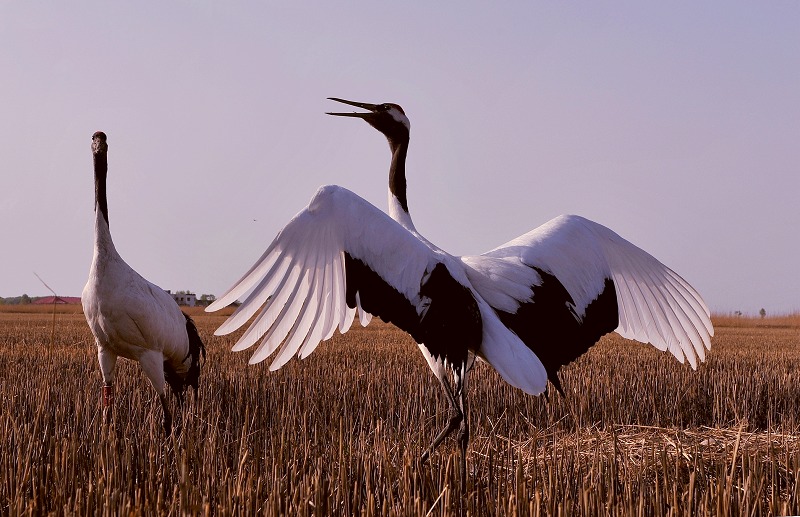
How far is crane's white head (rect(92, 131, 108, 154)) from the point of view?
6.86m

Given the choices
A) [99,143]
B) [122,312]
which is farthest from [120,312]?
[99,143]

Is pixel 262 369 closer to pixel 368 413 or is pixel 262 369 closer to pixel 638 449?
pixel 368 413

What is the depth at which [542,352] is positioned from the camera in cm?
477

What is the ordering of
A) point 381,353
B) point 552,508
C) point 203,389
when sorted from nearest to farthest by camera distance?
1. point 552,508
2. point 203,389
3. point 381,353

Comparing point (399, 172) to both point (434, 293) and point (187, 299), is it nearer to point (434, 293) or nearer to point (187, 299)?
point (434, 293)

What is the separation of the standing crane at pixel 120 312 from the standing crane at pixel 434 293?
92.6 inches

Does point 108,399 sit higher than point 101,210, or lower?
lower

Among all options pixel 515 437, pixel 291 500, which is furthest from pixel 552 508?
pixel 515 437

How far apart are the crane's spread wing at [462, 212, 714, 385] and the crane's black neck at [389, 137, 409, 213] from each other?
2.55 ft

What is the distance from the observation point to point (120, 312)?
6160 mm

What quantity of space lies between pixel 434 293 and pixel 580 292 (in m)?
1.40

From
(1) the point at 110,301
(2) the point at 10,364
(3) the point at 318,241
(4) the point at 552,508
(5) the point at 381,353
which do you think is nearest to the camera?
(4) the point at 552,508

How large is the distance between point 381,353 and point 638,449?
616 centimetres

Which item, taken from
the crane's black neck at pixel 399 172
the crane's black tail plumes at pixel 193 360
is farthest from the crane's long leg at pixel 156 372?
the crane's black neck at pixel 399 172
